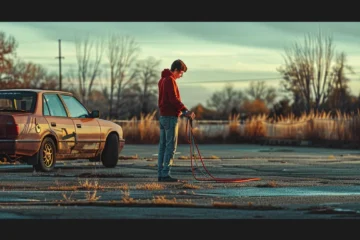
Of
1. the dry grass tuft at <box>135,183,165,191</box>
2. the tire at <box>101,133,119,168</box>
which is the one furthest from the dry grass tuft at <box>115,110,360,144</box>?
the dry grass tuft at <box>135,183,165,191</box>

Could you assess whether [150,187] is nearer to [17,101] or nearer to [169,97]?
[169,97]

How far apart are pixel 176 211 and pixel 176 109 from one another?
5087mm

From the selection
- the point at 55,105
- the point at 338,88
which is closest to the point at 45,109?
the point at 55,105

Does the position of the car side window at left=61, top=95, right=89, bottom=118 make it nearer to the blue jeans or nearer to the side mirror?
the side mirror

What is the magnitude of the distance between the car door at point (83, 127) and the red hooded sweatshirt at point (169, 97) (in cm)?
397

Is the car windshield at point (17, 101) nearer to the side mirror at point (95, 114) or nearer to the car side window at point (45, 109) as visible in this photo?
the car side window at point (45, 109)

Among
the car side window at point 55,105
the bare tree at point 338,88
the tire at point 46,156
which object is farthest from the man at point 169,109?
the bare tree at point 338,88

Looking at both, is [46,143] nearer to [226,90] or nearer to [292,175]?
[292,175]

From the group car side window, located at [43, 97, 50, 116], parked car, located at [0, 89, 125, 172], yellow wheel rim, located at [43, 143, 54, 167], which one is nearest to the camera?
parked car, located at [0, 89, 125, 172]

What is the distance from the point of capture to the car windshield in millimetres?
18406

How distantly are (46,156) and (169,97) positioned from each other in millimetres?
3774

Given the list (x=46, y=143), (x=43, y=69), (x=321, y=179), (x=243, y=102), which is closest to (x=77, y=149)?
(x=46, y=143)

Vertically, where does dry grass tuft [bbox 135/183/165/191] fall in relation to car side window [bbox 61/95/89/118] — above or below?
below

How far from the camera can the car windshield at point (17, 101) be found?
60.4 ft
